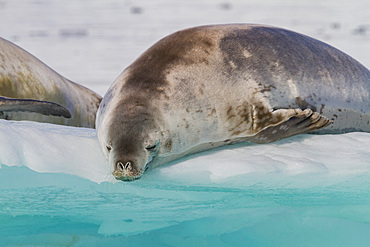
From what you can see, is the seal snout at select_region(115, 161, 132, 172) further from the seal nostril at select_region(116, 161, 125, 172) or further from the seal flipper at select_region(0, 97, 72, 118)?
the seal flipper at select_region(0, 97, 72, 118)

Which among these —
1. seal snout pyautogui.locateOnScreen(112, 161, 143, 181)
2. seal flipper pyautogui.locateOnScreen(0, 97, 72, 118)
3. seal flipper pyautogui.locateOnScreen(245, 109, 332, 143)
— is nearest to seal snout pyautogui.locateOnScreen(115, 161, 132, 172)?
seal snout pyautogui.locateOnScreen(112, 161, 143, 181)

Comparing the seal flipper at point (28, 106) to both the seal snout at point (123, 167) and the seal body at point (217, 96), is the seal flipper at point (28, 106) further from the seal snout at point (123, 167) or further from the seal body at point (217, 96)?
the seal snout at point (123, 167)

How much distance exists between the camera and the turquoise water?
6.54ft

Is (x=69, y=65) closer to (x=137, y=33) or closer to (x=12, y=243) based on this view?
(x=137, y=33)

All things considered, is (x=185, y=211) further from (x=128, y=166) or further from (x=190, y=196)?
(x=128, y=166)

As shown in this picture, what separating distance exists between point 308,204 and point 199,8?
1210cm

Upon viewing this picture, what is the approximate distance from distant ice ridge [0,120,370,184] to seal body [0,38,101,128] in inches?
30.2

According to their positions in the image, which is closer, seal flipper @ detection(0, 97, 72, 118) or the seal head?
the seal head

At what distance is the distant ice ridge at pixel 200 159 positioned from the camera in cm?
259

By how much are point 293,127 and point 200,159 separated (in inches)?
24.4

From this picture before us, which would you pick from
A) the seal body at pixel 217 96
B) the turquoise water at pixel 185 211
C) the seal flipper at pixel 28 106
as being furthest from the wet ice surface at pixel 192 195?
the seal flipper at pixel 28 106

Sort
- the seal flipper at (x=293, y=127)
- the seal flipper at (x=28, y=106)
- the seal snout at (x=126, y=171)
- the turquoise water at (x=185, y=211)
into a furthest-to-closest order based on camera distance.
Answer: the seal flipper at (x=28, y=106)
the seal flipper at (x=293, y=127)
the seal snout at (x=126, y=171)
the turquoise water at (x=185, y=211)

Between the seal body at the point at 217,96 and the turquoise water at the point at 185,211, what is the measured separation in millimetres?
307

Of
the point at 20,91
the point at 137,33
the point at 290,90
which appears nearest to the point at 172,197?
the point at 290,90
